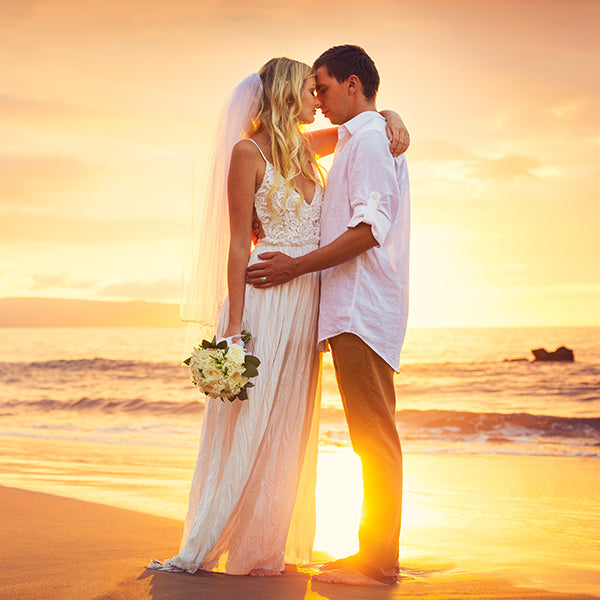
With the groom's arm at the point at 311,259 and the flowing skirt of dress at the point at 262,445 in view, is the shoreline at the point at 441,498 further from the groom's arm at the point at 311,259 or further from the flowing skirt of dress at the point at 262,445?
the groom's arm at the point at 311,259

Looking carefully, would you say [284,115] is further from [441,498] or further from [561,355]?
[561,355]

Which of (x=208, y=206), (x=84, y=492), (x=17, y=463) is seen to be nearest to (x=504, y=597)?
(x=208, y=206)

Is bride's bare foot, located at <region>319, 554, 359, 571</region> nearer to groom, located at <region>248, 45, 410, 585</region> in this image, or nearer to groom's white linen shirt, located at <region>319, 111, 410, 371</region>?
groom, located at <region>248, 45, 410, 585</region>

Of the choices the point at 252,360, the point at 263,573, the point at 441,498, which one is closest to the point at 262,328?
the point at 252,360

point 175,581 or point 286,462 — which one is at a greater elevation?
point 286,462

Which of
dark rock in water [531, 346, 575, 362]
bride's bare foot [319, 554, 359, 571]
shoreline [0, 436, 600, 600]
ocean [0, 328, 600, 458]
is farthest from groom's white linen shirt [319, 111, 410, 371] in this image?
dark rock in water [531, 346, 575, 362]

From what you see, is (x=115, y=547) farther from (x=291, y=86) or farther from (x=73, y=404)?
(x=73, y=404)

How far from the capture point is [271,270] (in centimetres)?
306

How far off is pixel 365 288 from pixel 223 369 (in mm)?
698

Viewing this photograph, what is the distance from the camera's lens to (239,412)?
318 centimetres

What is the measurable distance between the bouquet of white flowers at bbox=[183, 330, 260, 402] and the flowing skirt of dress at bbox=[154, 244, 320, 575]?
0.23 metres

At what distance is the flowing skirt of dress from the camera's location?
310 centimetres

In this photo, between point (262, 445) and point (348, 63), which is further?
point (262, 445)

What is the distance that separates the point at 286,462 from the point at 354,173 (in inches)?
52.7
